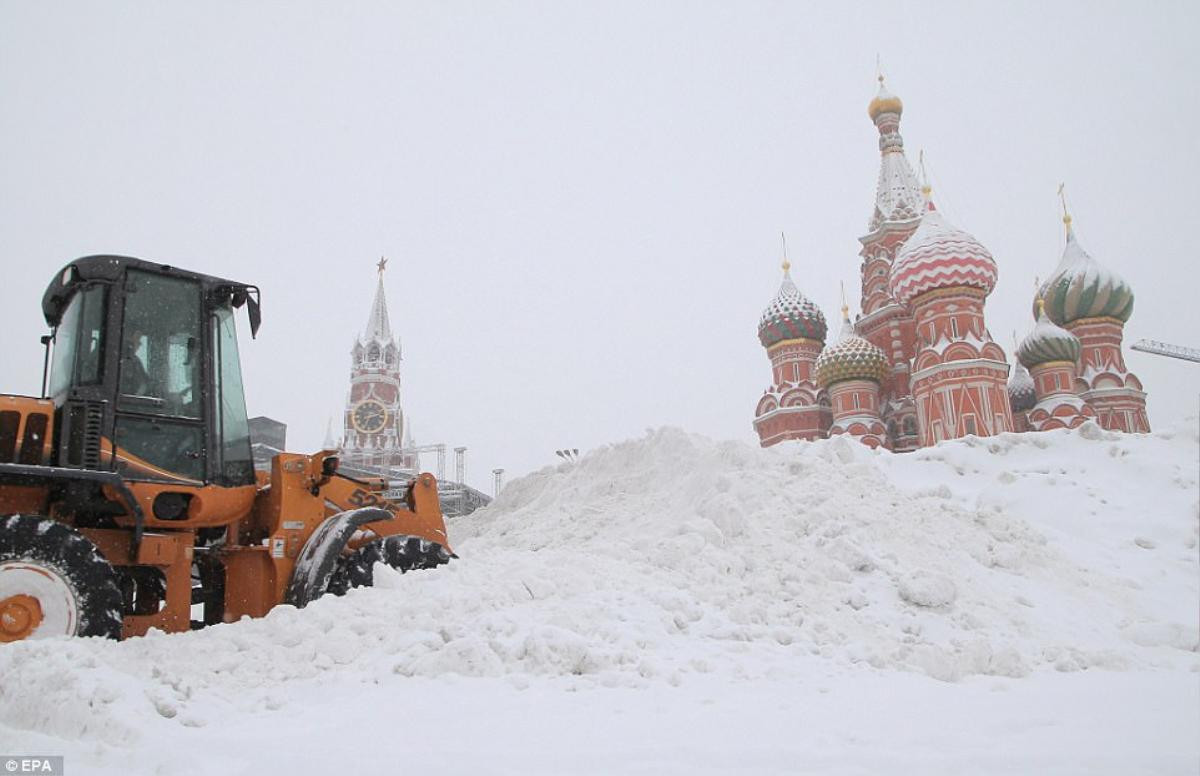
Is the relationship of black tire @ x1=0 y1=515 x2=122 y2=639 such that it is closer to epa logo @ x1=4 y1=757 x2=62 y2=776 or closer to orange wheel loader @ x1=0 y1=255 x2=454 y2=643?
orange wheel loader @ x1=0 y1=255 x2=454 y2=643

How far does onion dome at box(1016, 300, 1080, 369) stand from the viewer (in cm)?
2970

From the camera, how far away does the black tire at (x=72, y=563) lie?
14.3ft

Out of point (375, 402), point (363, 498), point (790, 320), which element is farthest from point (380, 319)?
point (363, 498)

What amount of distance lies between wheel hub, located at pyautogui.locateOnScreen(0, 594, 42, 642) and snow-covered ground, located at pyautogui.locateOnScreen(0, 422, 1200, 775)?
356 millimetres

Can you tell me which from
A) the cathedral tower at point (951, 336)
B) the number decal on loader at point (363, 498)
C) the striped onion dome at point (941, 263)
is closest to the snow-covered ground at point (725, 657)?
the number decal on loader at point (363, 498)

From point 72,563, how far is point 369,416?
191 ft

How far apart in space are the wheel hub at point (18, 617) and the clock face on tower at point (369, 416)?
188 feet

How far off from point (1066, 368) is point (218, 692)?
3256 cm

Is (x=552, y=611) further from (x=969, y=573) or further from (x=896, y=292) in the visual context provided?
(x=896, y=292)

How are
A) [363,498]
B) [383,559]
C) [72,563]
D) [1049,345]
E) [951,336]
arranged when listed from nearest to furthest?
[72,563]
[383,559]
[363,498]
[951,336]
[1049,345]

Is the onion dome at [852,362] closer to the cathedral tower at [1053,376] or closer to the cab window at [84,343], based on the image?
the cathedral tower at [1053,376]

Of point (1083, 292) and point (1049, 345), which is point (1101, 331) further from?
point (1049, 345)

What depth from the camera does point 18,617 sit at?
4309mm

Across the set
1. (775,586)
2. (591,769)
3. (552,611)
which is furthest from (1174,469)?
(591,769)
